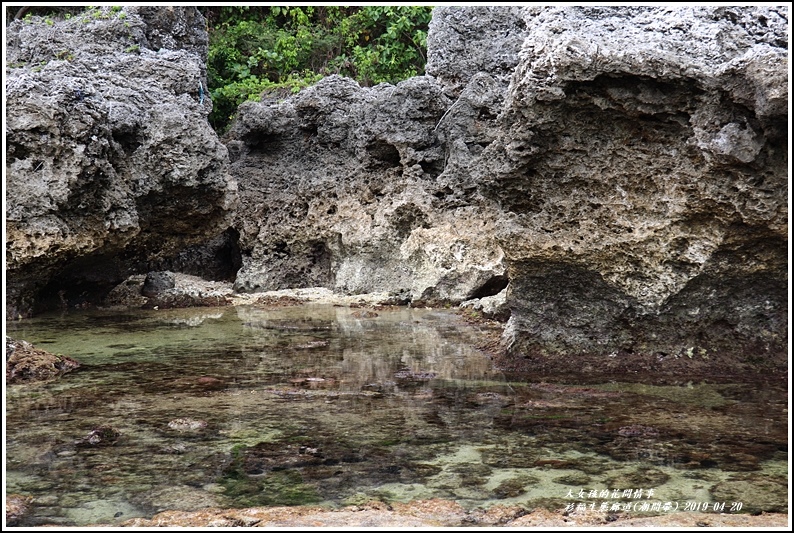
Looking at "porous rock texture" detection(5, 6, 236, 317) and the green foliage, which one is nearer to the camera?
"porous rock texture" detection(5, 6, 236, 317)

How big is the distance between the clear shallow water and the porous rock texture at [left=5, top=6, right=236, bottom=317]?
2.21 metres

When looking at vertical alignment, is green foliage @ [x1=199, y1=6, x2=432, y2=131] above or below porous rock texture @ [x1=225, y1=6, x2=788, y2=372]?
above

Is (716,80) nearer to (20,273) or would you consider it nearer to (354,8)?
(20,273)

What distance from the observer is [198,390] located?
517 cm

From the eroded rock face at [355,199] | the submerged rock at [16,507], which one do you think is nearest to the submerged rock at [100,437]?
the submerged rock at [16,507]

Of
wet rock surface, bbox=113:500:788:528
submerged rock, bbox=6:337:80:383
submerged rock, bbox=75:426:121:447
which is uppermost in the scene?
wet rock surface, bbox=113:500:788:528

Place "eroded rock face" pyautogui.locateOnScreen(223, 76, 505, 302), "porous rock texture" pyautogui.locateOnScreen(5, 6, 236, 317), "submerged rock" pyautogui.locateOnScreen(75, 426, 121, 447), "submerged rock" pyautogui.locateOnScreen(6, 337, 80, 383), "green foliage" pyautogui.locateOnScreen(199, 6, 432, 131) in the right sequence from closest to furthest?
"submerged rock" pyautogui.locateOnScreen(75, 426, 121, 447)
"submerged rock" pyautogui.locateOnScreen(6, 337, 80, 383)
"porous rock texture" pyautogui.locateOnScreen(5, 6, 236, 317)
"eroded rock face" pyautogui.locateOnScreen(223, 76, 505, 302)
"green foliage" pyautogui.locateOnScreen(199, 6, 432, 131)

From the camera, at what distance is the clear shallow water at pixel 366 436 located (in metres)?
3.21

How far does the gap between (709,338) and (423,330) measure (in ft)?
10.4

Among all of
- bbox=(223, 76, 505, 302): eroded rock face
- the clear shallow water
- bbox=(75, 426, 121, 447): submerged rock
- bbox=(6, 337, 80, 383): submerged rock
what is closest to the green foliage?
bbox=(223, 76, 505, 302): eroded rock face

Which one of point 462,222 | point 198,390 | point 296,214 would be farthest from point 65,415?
point 296,214

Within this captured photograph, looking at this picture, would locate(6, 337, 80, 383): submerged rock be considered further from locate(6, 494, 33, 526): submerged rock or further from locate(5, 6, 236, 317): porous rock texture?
locate(5, 6, 236, 317): porous rock texture

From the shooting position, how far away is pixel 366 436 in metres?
4.07

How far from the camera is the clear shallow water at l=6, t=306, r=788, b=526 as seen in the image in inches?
126
